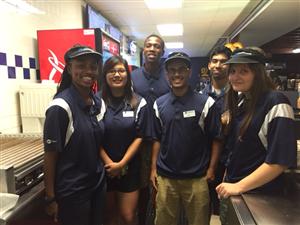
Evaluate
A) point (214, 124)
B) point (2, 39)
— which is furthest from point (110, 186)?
point (2, 39)

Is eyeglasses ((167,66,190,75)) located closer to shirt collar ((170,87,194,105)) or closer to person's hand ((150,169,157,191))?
shirt collar ((170,87,194,105))

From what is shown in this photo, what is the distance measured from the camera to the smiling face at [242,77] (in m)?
1.48

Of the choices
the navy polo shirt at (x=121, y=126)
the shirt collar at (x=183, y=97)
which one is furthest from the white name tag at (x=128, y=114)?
the shirt collar at (x=183, y=97)

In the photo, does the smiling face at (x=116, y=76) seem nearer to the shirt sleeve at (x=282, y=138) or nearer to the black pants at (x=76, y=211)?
the black pants at (x=76, y=211)

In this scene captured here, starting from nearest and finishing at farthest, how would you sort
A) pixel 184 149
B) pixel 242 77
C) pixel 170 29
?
1. pixel 242 77
2. pixel 184 149
3. pixel 170 29

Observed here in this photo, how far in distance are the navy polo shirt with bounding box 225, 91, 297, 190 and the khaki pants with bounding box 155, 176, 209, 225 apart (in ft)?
1.35

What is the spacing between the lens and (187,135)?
1934mm

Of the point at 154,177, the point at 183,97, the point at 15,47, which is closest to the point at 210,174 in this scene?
the point at 154,177

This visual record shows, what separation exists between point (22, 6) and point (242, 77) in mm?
2113

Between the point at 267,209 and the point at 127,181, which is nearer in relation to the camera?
the point at 267,209

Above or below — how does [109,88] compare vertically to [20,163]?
above

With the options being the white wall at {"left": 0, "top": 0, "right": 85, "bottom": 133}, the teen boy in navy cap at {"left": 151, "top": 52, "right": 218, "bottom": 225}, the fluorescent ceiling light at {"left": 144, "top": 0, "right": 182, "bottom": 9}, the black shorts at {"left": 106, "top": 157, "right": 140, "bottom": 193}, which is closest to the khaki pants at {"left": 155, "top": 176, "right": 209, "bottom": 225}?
the teen boy in navy cap at {"left": 151, "top": 52, "right": 218, "bottom": 225}

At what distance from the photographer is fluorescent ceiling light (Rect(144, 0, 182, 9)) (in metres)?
4.54

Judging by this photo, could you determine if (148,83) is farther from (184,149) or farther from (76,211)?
(76,211)
